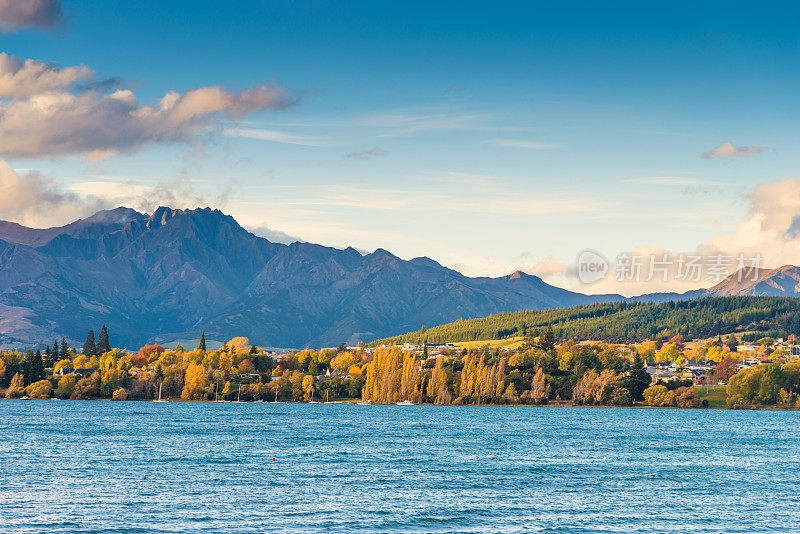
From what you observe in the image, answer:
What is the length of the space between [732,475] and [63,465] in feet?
257

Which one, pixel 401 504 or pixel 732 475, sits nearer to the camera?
pixel 401 504

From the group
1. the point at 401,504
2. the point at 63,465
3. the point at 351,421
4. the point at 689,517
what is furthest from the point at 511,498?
the point at 351,421

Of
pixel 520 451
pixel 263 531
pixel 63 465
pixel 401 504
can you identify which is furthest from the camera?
pixel 520 451

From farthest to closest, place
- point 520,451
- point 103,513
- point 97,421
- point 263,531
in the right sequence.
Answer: point 97,421, point 520,451, point 103,513, point 263,531

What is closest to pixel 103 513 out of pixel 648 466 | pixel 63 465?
pixel 63 465

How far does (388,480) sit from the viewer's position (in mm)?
Result: 89875

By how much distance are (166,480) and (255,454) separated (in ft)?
90.4

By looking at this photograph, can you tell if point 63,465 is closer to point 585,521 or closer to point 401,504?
point 401,504

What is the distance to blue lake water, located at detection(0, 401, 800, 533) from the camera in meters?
67.0

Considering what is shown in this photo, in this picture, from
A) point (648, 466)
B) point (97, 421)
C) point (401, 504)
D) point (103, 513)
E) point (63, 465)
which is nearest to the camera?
point (103, 513)

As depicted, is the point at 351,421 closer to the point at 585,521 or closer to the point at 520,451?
the point at 520,451

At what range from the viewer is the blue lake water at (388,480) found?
67.0 m

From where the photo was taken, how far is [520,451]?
4803 inches

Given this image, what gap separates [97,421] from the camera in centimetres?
17262
